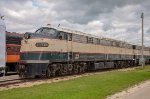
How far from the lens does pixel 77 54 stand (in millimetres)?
30703

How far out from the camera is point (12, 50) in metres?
30.1

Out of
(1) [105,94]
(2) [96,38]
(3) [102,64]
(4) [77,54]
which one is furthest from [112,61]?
(1) [105,94]

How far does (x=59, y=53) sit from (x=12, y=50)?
5144mm

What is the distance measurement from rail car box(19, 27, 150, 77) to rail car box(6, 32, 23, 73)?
11.4 ft

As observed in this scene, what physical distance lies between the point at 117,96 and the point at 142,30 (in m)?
32.0

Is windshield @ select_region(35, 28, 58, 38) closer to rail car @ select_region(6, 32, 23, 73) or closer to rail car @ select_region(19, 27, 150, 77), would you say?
rail car @ select_region(19, 27, 150, 77)

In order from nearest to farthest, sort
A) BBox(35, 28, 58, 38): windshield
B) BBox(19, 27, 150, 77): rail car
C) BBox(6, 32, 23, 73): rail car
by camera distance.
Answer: BBox(19, 27, 150, 77): rail car
BBox(35, 28, 58, 38): windshield
BBox(6, 32, 23, 73): rail car

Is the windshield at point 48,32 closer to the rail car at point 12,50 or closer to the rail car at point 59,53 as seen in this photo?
the rail car at point 59,53

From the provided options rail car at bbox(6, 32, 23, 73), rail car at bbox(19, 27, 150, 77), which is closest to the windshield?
rail car at bbox(19, 27, 150, 77)

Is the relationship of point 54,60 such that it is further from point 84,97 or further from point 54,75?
point 84,97

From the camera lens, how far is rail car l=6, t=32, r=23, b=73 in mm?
29591

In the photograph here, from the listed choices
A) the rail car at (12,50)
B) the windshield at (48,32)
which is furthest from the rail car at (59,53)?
the rail car at (12,50)

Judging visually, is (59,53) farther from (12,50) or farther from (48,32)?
(12,50)

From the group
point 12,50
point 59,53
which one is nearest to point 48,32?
point 59,53
